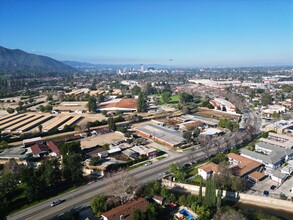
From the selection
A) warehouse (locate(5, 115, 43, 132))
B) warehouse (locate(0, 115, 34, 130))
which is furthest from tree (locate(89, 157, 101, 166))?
warehouse (locate(0, 115, 34, 130))

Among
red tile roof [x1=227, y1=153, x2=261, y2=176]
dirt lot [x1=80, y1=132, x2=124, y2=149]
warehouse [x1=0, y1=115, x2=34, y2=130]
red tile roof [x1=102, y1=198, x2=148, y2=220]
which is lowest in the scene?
dirt lot [x1=80, y1=132, x2=124, y2=149]

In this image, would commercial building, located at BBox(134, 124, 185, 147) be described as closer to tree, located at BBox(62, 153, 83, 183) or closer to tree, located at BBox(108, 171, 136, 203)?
tree, located at BBox(108, 171, 136, 203)

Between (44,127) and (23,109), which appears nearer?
(44,127)

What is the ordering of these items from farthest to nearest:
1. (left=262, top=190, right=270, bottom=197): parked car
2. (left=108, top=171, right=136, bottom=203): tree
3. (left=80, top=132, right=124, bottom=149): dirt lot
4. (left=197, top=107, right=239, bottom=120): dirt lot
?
(left=197, top=107, right=239, bottom=120): dirt lot
(left=80, top=132, right=124, bottom=149): dirt lot
(left=262, top=190, right=270, bottom=197): parked car
(left=108, top=171, right=136, bottom=203): tree

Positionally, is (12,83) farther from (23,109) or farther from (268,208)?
(268,208)

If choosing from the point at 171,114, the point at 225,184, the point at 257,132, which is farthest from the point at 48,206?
the point at 171,114

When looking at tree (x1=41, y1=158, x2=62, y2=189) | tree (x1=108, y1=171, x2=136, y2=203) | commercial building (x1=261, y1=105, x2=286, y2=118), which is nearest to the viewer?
tree (x1=108, y1=171, x2=136, y2=203)

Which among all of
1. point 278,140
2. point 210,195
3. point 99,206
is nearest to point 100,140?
point 99,206
